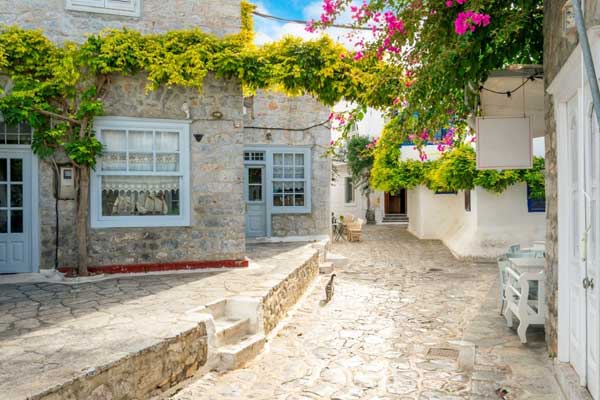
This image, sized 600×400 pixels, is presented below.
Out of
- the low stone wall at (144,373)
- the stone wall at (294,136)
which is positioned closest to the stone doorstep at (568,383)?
the low stone wall at (144,373)

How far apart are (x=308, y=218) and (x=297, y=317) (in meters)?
6.50

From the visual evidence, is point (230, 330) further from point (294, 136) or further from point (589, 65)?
point (294, 136)

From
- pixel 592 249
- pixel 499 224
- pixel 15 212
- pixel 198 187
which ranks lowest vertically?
pixel 499 224

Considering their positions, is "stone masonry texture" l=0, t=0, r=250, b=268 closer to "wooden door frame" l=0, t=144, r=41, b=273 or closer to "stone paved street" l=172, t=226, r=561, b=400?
"wooden door frame" l=0, t=144, r=41, b=273

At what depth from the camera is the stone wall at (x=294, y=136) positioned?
14.3 meters

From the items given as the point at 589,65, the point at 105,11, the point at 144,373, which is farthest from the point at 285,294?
the point at 589,65

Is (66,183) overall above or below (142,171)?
below

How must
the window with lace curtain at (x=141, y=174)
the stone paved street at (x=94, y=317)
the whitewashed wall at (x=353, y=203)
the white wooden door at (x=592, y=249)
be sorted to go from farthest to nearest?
1. the whitewashed wall at (x=353, y=203)
2. the window with lace curtain at (x=141, y=174)
3. the stone paved street at (x=94, y=317)
4. the white wooden door at (x=592, y=249)

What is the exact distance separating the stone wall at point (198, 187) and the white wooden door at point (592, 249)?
6128 mm

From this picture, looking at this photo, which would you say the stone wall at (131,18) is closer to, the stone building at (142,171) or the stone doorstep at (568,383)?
the stone building at (142,171)

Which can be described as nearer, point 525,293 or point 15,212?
point 525,293

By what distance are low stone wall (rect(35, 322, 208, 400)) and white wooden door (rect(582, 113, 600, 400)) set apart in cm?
324

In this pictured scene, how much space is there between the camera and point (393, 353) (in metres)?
6.02

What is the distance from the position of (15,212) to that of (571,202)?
770 cm
